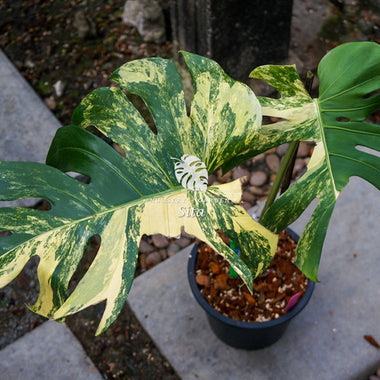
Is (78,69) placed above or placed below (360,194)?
above

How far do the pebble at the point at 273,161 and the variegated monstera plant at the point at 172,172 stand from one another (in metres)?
1.12

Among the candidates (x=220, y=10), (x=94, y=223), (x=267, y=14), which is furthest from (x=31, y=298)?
(x=267, y=14)

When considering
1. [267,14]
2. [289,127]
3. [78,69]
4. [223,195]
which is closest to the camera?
[223,195]

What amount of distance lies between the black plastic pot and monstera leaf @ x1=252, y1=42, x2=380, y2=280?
0.57m

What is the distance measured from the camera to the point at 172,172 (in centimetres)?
84

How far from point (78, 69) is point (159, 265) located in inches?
53.0

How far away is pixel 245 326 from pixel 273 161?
98 centimetres

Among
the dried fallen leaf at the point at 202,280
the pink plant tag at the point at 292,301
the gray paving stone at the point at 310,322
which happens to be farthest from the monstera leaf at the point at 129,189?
the gray paving stone at the point at 310,322

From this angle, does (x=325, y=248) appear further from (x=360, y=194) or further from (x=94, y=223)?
(x=94, y=223)

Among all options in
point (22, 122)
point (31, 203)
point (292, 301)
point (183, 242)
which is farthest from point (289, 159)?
point (22, 122)

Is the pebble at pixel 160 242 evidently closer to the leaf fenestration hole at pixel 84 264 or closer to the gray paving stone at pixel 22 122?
the leaf fenestration hole at pixel 84 264

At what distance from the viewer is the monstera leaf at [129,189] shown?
716mm

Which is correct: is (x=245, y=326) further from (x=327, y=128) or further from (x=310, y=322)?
(x=327, y=128)

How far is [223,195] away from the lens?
0.76 meters
